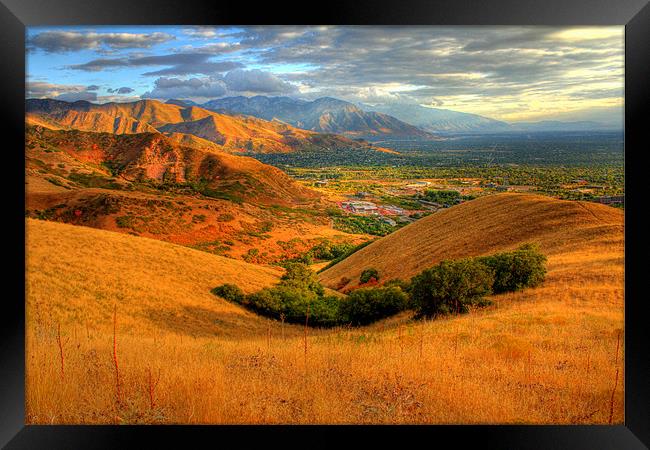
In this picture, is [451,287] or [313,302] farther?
[313,302]

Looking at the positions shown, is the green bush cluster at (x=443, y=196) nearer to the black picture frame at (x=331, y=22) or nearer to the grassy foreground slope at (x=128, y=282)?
the grassy foreground slope at (x=128, y=282)

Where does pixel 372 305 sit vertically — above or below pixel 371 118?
below

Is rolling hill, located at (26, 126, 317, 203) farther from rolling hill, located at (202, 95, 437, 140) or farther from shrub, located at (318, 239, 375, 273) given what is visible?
shrub, located at (318, 239, 375, 273)

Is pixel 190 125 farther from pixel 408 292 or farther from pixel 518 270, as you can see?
pixel 518 270

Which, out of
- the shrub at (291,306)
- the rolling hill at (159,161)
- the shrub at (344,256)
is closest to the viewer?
the shrub at (291,306)

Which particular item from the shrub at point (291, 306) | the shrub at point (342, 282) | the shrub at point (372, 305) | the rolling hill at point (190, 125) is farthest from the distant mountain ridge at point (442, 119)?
the shrub at point (291, 306)

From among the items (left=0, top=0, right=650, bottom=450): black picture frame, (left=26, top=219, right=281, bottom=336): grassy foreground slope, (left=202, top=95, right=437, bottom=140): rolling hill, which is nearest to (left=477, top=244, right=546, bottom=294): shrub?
(left=202, top=95, right=437, bottom=140): rolling hill

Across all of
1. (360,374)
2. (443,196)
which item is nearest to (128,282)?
(360,374)
